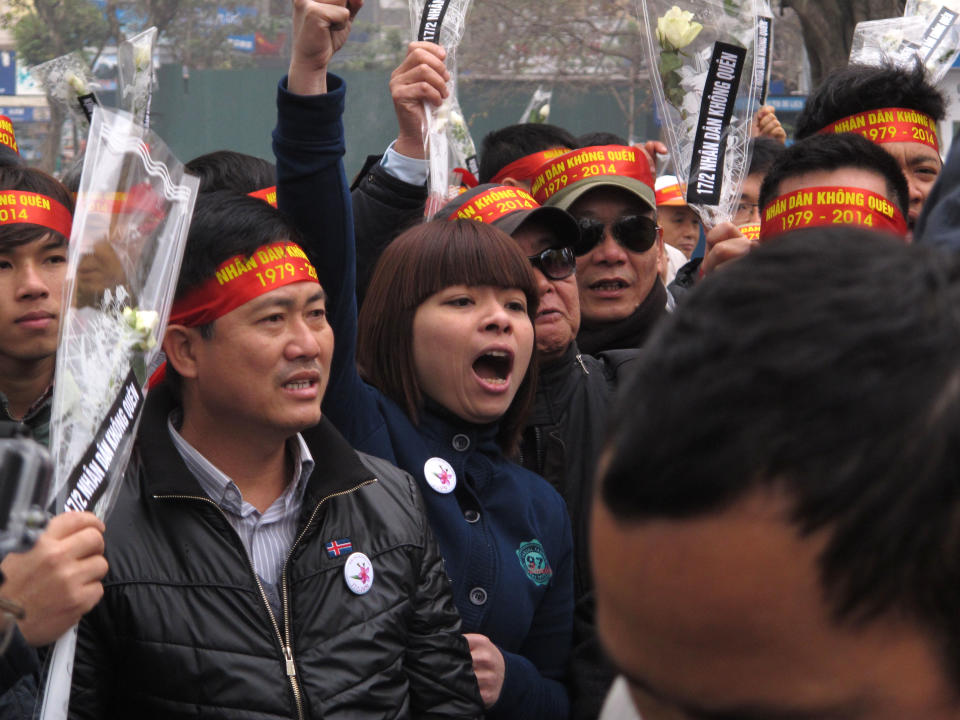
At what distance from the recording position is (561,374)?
3.49 metres

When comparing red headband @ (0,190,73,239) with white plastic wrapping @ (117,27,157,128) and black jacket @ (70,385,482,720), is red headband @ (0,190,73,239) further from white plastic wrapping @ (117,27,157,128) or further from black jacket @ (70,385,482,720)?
black jacket @ (70,385,482,720)

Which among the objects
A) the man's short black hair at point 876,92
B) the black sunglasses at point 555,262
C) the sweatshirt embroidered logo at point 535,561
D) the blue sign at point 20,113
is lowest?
the blue sign at point 20,113

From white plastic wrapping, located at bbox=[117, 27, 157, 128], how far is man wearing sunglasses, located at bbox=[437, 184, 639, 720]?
1251mm

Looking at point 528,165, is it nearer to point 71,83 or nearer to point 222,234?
point 71,83

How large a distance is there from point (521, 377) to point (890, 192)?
46.1 inches

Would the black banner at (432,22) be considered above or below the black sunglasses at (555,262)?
above

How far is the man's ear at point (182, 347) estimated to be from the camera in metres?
2.67

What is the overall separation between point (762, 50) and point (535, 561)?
1.69 m

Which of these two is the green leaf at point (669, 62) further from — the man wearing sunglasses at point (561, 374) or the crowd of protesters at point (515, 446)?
the man wearing sunglasses at point (561, 374)

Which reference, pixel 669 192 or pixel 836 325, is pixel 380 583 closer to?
pixel 836 325

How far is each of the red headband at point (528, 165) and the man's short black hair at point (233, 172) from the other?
985mm

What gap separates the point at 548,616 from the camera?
9.91 feet

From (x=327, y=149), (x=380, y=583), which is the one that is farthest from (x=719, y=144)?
(x=380, y=583)

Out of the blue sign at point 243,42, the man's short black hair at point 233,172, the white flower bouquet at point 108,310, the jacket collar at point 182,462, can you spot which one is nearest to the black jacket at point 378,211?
the man's short black hair at point 233,172
